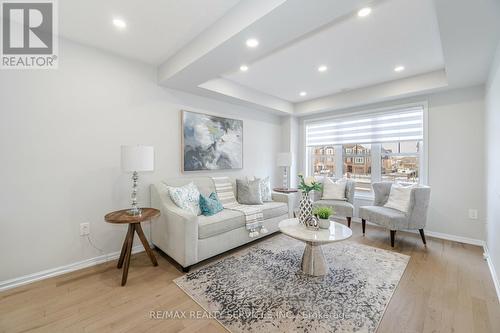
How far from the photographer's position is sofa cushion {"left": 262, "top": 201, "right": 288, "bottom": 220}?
3.26 m

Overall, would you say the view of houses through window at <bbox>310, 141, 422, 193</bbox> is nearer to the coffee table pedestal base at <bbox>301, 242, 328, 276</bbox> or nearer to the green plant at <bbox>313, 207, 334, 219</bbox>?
the green plant at <bbox>313, 207, 334, 219</bbox>

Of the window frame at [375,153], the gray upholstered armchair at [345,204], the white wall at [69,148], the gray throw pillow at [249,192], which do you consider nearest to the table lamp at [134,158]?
the white wall at [69,148]

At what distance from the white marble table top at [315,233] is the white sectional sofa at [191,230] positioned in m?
0.68

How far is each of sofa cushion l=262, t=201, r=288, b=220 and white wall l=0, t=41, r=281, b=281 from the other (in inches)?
62.3

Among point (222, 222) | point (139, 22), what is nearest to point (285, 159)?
point (222, 222)

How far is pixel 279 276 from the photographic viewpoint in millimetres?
2236

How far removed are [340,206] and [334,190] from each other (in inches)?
16.6

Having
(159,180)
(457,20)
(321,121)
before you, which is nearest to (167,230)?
(159,180)

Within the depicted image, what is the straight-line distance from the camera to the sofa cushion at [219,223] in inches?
96.8

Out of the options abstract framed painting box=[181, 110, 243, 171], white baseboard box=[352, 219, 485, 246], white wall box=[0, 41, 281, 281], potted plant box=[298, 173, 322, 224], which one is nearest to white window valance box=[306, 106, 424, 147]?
white baseboard box=[352, 219, 485, 246]

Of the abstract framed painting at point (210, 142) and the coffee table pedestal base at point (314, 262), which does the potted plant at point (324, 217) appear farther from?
the abstract framed painting at point (210, 142)

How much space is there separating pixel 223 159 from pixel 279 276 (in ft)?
7.21

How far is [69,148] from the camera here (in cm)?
237

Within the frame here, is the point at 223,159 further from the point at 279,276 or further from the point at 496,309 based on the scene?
the point at 496,309
